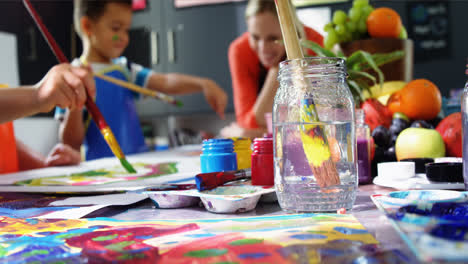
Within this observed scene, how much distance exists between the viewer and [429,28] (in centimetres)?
288

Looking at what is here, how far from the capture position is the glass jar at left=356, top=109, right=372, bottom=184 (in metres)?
0.61

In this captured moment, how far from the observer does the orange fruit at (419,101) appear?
31.2 inches

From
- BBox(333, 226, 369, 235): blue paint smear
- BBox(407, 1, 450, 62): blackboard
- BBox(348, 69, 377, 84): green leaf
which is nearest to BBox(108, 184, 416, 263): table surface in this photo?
BBox(333, 226, 369, 235): blue paint smear

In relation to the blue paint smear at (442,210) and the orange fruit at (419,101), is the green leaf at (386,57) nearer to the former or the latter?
the orange fruit at (419,101)

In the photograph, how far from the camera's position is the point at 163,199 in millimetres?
483

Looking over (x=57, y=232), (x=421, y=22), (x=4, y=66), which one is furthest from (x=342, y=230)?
(x=421, y=22)

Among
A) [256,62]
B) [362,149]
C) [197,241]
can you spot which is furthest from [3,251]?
[256,62]

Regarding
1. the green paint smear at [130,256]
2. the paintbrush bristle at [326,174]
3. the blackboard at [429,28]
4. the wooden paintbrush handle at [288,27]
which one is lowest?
the green paint smear at [130,256]

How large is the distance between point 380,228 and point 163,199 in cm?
25

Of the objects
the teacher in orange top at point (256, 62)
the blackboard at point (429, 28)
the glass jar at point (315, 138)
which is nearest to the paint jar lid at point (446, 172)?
the glass jar at point (315, 138)

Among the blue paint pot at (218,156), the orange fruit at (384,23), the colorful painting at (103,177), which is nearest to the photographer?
the blue paint pot at (218,156)

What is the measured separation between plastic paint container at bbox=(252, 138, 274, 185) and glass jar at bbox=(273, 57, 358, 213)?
0.08 metres

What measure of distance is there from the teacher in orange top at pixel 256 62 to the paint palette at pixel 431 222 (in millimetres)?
830

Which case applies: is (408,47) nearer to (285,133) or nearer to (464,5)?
(285,133)
